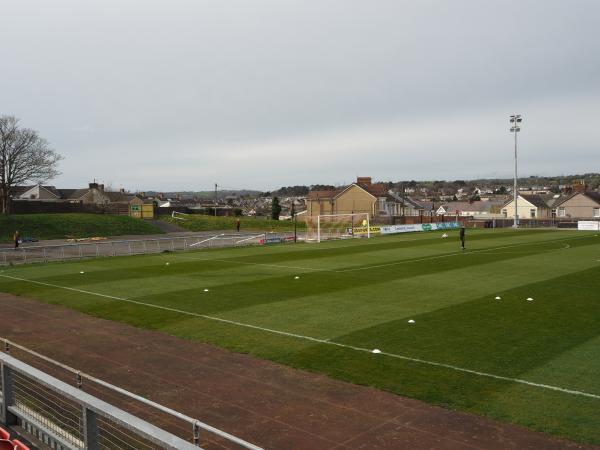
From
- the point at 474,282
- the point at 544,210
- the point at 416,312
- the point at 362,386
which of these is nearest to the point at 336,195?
the point at 544,210

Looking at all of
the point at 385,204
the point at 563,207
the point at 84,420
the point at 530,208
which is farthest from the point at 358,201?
the point at 84,420

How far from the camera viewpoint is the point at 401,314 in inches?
703

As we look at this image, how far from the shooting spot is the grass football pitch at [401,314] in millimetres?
10852

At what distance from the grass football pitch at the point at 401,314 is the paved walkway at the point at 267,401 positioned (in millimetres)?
630

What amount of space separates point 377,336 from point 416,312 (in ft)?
11.8

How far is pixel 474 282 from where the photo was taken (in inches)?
962

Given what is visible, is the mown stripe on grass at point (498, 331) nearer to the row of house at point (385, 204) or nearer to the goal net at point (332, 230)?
the goal net at point (332, 230)

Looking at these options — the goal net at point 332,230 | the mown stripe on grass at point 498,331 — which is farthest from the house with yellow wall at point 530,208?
the mown stripe on grass at point 498,331

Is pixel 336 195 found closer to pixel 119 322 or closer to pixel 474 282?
pixel 474 282

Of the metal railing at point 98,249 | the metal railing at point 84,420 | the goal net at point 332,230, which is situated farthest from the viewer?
the goal net at point 332,230

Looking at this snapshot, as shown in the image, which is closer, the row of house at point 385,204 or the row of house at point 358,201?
the row of house at point 358,201

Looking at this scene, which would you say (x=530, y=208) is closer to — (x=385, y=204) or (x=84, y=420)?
(x=385, y=204)

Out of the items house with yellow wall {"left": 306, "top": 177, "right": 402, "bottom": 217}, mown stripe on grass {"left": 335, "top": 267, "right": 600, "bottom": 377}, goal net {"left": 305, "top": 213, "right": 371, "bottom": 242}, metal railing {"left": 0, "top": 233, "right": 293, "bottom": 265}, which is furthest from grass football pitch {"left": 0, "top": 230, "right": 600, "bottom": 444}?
house with yellow wall {"left": 306, "top": 177, "right": 402, "bottom": 217}

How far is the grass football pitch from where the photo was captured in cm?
1085
